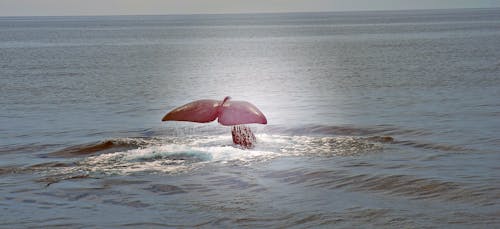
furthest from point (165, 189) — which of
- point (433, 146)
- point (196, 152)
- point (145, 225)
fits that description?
point (433, 146)

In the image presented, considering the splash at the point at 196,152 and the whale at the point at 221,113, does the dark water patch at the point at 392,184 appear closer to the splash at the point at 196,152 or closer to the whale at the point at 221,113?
the whale at the point at 221,113

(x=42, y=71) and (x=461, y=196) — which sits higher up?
(x=42, y=71)

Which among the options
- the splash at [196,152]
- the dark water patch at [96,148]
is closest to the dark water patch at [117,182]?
the splash at [196,152]

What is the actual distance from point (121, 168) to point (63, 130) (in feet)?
20.1

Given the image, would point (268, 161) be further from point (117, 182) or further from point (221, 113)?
point (117, 182)

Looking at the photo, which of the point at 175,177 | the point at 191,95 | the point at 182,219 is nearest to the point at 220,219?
the point at 182,219

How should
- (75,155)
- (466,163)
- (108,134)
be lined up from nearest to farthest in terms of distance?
(466,163), (75,155), (108,134)

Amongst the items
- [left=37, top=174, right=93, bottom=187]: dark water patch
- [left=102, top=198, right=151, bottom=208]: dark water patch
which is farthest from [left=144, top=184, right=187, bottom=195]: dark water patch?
[left=37, top=174, right=93, bottom=187]: dark water patch

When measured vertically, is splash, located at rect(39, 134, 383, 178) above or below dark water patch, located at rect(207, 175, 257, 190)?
above

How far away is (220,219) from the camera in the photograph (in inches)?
416

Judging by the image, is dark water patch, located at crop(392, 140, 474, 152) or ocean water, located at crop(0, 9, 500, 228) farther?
dark water patch, located at crop(392, 140, 474, 152)

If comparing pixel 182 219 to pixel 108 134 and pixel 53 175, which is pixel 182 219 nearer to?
pixel 53 175

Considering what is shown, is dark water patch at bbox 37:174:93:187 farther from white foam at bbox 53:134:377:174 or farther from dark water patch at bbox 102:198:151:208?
dark water patch at bbox 102:198:151:208

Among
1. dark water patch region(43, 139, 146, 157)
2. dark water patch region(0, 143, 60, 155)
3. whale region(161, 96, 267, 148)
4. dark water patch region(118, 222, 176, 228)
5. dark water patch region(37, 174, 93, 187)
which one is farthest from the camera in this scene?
dark water patch region(0, 143, 60, 155)
